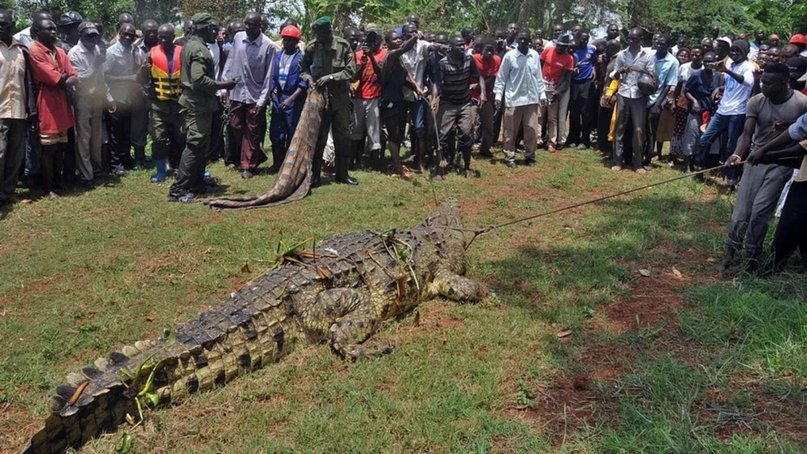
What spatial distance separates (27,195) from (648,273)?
23.6 ft

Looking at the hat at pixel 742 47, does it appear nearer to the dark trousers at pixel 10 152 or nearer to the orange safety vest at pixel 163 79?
the orange safety vest at pixel 163 79

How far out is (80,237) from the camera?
634 cm

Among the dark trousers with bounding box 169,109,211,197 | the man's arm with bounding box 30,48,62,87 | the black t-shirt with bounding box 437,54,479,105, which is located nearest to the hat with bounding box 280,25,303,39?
the dark trousers with bounding box 169,109,211,197

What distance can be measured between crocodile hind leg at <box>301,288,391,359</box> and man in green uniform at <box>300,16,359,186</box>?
13.8 ft

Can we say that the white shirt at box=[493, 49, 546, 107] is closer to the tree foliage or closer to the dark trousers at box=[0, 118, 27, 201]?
the dark trousers at box=[0, 118, 27, 201]

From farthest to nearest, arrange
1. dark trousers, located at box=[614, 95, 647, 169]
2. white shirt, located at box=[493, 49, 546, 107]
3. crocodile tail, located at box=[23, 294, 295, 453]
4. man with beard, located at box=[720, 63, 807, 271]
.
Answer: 1. white shirt, located at box=[493, 49, 546, 107]
2. dark trousers, located at box=[614, 95, 647, 169]
3. man with beard, located at box=[720, 63, 807, 271]
4. crocodile tail, located at box=[23, 294, 295, 453]

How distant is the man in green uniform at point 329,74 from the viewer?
798 cm

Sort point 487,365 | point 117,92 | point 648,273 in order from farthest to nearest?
point 117,92 → point 648,273 → point 487,365

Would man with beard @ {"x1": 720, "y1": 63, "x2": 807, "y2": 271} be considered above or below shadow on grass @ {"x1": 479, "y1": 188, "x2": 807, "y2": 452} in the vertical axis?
above

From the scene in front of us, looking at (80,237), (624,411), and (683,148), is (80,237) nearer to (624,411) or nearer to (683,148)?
(624,411)

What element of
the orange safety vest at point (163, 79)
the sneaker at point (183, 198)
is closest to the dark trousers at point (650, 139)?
the sneaker at point (183, 198)

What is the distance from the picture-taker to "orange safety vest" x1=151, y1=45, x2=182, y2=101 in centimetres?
811

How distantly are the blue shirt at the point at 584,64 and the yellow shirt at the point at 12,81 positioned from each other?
8444 millimetres

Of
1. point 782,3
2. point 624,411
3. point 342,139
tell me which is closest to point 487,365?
point 624,411
